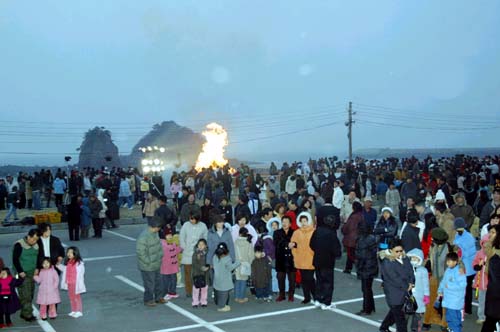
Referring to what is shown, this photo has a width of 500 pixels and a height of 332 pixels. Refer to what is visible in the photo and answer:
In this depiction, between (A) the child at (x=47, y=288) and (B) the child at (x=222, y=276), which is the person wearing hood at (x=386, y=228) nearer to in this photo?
(B) the child at (x=222, y=276)

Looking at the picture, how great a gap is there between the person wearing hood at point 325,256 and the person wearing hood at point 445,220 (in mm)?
2306

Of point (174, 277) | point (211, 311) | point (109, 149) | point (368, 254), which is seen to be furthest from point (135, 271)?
point (109, 149)

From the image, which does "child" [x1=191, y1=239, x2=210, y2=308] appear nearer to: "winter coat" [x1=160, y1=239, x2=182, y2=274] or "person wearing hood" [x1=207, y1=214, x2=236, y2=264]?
"person wearing hood" [x1=207, y1=214, x2=236, y2=264]

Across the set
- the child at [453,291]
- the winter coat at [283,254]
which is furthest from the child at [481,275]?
the winter coat at [283,254]

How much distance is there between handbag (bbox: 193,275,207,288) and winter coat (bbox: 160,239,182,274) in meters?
0.60

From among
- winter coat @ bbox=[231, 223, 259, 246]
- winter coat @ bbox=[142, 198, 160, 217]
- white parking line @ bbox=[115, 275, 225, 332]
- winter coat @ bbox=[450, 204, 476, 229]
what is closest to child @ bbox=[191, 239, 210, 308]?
white parking line @ bbox=[115, 275, 225, 332]

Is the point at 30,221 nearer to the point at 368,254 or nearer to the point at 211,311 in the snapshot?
the point at 211,311

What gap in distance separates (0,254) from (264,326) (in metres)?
10.5

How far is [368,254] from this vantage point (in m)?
8.85

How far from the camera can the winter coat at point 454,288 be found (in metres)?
7.46

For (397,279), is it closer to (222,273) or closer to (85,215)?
(222,273)

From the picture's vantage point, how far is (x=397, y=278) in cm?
757

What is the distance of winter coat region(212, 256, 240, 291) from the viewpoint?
9.51 metres

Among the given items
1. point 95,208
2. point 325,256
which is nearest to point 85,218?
point 95,208
